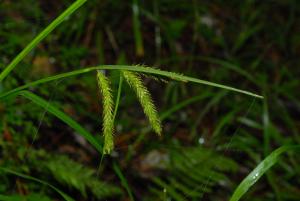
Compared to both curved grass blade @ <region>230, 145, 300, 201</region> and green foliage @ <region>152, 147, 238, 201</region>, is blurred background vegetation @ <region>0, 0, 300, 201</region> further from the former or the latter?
curved grass blade @ <region>230, 145, 300, 201</region>

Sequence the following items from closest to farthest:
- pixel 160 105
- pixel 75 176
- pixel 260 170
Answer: pixel 260 170 → pixel 75 176 → pixel 160 105

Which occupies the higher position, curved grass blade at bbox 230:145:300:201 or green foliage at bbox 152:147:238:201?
green foliage at bbox 152:147:238:201

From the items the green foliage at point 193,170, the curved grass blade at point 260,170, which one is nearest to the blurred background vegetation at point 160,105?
the green foliage at point 193,170

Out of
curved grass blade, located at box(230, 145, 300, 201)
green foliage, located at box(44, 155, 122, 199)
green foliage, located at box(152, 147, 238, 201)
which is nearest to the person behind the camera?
curved grass blade, located at box(230, 145, 300, 201)

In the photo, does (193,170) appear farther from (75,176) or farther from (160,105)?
(160,105)

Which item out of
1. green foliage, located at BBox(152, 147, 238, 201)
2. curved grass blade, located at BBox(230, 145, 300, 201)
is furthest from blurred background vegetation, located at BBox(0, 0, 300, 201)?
curved grass blade, located at BBox(230, 145, 300, 201)

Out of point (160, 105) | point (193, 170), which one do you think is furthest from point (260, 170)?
point (160, 105)

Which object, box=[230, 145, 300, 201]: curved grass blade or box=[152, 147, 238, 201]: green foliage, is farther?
box=[152, 147, 238, 201]: green foliage

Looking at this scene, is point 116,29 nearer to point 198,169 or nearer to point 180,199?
point 198,169

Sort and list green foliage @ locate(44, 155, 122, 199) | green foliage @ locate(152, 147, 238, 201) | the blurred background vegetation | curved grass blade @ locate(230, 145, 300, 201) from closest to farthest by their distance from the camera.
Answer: curved grass blade @ locate(230, 145, 300, 201) → green foliage @ locate(44, 155, 122, 199) → the blurred background vegetation → green foliage @ locate(152, 147, 238, 201)

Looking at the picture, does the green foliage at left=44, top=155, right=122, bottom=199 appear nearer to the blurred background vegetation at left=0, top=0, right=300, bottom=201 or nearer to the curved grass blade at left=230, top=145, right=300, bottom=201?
the blurred background vegetation at left=0, top=0, right=300, bottom=201
